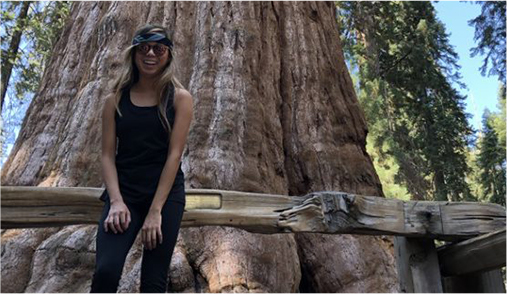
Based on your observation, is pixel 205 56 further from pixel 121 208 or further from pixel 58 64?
pixel 121 208

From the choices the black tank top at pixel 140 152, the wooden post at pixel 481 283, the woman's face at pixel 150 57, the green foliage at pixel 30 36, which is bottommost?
the wooden post at pixel 481 283

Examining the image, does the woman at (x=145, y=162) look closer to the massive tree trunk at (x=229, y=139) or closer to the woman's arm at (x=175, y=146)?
the woman's arm at (x=175, y=146)

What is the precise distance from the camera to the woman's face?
2252 mm

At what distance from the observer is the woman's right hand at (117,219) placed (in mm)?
2041

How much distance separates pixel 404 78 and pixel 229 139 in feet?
35.8

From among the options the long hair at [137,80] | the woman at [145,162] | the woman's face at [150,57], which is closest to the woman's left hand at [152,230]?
the woman at [145,162]

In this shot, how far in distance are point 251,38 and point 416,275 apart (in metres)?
3.20

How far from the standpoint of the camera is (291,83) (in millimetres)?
5617

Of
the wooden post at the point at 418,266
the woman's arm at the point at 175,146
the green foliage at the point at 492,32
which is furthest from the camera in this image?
the green foliage at the point at 492,32

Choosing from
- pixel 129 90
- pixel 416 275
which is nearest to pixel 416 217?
pixel 416 275

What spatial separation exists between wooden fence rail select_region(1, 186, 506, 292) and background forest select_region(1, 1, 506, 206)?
9.00 m

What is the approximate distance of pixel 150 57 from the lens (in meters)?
2.25

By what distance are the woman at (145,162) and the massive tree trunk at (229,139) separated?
143 centimetres

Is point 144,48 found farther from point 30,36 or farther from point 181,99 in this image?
point 30,36
